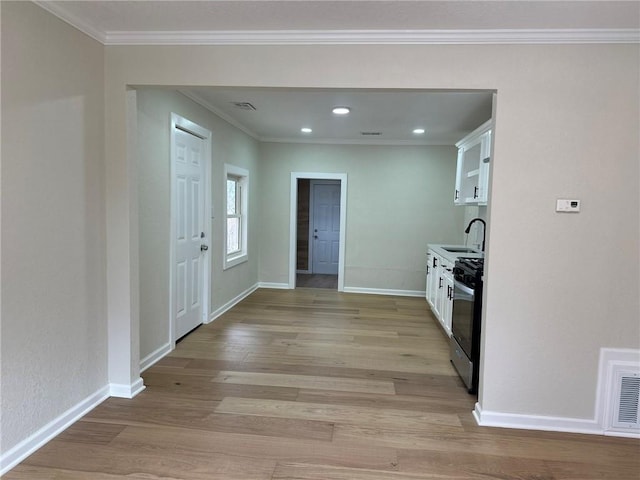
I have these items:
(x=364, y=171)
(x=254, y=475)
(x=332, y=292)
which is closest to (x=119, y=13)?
(x=254, y=475)

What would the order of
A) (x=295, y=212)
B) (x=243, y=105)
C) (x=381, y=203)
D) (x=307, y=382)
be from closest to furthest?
(x=307, y=382) → (x=243, y=105) → (x=381, y=203) → (x=295, y=212)

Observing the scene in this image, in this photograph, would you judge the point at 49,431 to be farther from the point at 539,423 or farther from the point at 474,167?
the point at 474,167

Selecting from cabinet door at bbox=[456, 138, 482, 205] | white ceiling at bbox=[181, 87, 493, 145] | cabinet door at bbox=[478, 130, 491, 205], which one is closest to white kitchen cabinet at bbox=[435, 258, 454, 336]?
cabinet door at bbox=[478, 130, 491, 205]

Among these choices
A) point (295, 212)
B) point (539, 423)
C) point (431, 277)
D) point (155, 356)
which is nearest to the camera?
point (539, 423)

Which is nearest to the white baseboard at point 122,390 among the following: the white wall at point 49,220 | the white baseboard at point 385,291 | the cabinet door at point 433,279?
the white wall at point 49,220

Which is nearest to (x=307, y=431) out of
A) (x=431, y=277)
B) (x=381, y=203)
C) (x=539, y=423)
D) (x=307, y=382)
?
(x=307, y=382)

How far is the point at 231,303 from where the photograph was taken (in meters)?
5.28

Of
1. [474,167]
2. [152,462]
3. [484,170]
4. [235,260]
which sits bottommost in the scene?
[152,462]

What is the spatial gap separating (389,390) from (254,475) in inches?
52.1

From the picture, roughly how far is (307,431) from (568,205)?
7.07 feet

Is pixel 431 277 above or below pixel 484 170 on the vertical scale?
below

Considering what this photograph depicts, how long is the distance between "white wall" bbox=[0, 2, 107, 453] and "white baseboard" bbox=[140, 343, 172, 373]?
54 centimetres

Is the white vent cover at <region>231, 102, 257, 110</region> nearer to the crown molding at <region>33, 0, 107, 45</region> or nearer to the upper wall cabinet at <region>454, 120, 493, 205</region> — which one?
the crown molding at <region>33, 0, 107, 45</region>

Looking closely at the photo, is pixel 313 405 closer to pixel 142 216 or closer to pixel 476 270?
pixel 476 270
